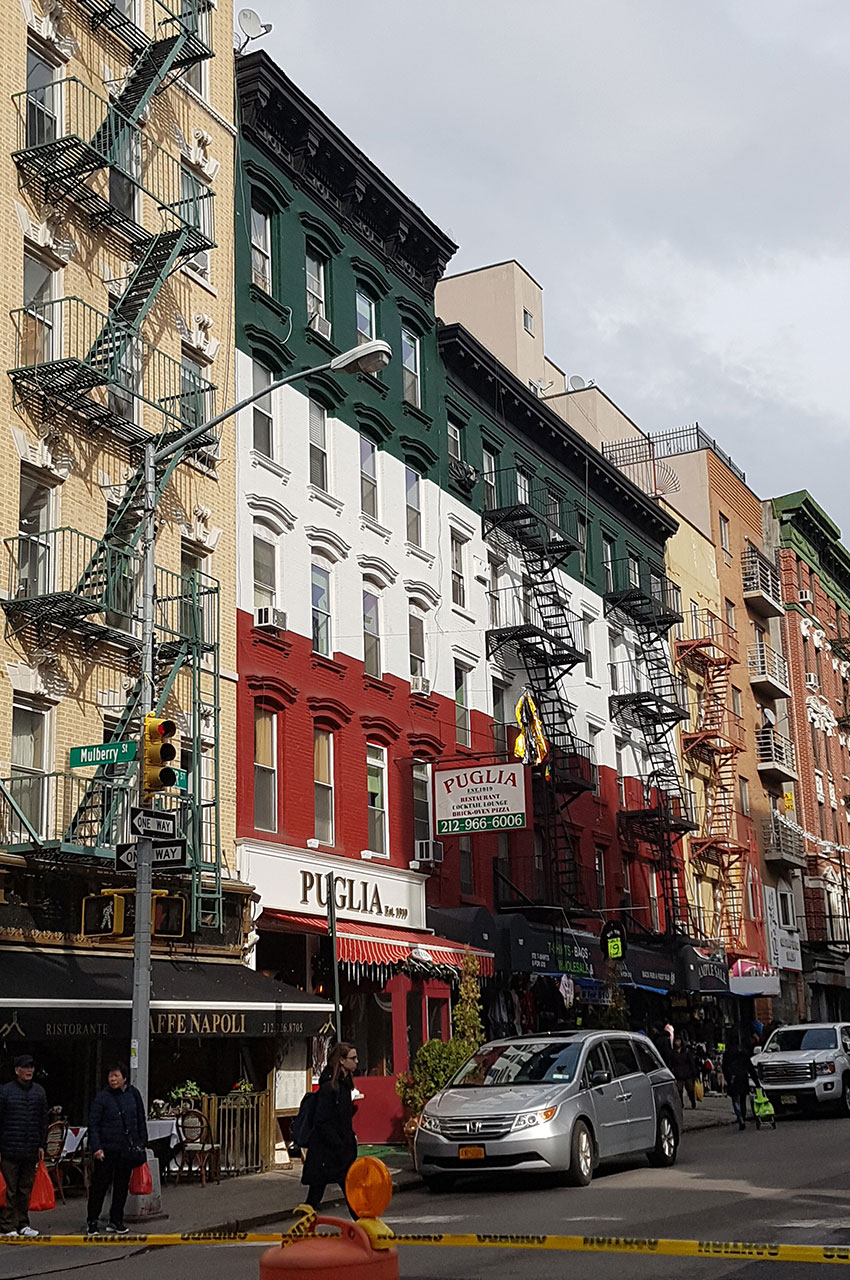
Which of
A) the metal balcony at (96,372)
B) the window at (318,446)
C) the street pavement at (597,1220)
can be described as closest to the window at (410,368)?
the window at (318,446)

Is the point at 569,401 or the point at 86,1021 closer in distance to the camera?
the point at 86,1021

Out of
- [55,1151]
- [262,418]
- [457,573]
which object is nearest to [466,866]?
[457,573]

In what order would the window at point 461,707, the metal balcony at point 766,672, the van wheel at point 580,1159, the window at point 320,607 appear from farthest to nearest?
the metal balcony at point 766,672 → the window at point 461,707 → the window at point 320,607 → the van wheel at point 580,1159

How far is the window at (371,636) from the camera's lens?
2980cm

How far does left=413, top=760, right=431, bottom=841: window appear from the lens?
30.6 metres

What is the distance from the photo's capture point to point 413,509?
32.7 m

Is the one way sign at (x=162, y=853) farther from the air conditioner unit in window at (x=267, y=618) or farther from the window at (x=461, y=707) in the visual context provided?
the window at (x=461, y=707)

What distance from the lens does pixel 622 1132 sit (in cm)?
1852

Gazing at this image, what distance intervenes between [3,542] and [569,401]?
33.9m

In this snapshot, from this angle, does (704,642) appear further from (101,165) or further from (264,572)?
(101,165)

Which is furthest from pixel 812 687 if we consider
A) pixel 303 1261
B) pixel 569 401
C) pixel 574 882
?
pixel 303 1261

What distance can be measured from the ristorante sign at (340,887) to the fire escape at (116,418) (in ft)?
6.04

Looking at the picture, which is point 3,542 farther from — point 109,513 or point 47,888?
point 47,888

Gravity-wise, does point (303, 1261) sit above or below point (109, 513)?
below
